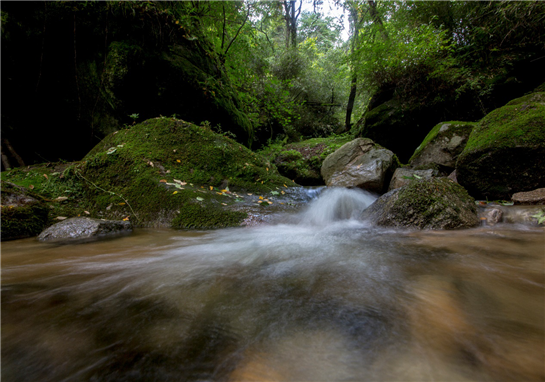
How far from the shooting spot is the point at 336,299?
4.85 feet

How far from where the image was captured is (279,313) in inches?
53.2

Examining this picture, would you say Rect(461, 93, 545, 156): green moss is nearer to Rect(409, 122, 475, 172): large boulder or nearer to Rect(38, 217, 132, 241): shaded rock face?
Rect(409, 122, 475, 172): large boulder

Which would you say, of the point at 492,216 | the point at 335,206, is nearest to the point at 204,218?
the point at 335,206

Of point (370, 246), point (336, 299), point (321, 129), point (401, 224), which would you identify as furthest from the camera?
point (321, 129)

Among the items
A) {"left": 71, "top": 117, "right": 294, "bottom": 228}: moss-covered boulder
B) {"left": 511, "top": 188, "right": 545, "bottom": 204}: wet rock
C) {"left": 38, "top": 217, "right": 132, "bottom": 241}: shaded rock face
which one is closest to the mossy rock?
{"left": 511, "top": 188, "right": 545, "bottom": 204}: wet rock

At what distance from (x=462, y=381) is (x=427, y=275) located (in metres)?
1.01

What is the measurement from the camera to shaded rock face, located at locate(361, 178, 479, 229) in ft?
10.4

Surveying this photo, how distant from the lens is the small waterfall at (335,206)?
443cm

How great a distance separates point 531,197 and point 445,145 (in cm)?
263

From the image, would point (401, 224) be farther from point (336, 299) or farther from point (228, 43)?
point (228, 43)

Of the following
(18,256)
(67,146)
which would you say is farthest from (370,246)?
(67,146)

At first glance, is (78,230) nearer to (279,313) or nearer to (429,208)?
(279,313)

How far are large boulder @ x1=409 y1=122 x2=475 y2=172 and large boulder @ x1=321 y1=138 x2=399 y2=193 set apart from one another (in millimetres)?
799

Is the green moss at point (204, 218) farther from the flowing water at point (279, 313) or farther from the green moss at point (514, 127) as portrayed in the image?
the green moss at point (514, 127)
